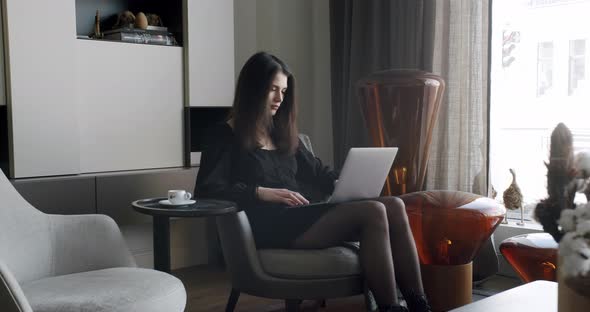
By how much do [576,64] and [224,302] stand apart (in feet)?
6.72

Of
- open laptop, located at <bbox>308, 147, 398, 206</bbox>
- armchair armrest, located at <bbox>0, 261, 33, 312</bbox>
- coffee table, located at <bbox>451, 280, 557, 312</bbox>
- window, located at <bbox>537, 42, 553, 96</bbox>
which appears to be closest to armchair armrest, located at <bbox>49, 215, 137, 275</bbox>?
armchair armrest, located at <bbox>0, 261, 33, 312</bbox>

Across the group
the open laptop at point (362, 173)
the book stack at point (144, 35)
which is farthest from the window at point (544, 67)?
the book stack at point (144, 35)

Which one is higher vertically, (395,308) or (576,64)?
(576,64)

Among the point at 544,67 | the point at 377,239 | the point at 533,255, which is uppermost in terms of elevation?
the point at 544,67

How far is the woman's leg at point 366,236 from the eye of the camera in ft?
7.75

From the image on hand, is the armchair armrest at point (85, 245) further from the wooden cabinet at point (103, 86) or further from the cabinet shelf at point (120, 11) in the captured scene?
the cabinet shelf at point (120, 11)

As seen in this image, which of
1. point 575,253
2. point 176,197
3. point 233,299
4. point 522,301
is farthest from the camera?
point 233,299

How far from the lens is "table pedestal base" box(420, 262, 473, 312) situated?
2.77 meters

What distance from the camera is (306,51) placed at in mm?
4227

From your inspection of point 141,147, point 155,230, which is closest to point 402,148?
point 155,230

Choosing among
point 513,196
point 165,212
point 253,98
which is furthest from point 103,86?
point 513,196

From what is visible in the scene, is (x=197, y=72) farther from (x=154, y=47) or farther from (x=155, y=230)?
(x=155, y=230)

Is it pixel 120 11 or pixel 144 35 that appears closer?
pixel 144 35

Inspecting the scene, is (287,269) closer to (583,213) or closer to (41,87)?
(583,213)
